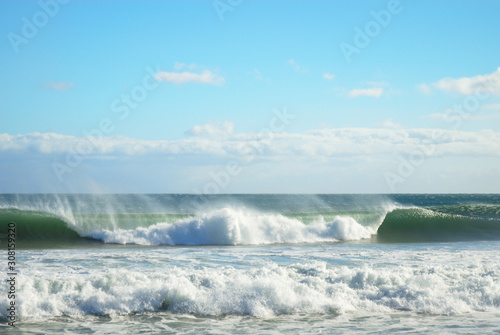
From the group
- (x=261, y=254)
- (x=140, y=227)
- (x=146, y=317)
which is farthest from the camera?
(x=140, y=227)

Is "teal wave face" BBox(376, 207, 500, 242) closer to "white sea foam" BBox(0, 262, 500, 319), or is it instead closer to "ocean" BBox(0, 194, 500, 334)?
"ocean" BBox(0, 194, 500, 334)

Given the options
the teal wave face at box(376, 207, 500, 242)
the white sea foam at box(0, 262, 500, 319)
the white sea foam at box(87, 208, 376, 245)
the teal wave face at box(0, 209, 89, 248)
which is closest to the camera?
the white sea foam at box(0, 262, 500, 319)

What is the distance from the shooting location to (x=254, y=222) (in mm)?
22734

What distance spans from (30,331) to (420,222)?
77.6ft

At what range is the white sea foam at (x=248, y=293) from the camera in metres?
9.62

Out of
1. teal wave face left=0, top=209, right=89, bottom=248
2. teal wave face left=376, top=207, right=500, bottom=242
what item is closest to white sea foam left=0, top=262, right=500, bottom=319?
teal wave face left=0, top=209, right=89, bottom=248

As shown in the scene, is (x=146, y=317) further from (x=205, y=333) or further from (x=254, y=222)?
(x=254, y=222)

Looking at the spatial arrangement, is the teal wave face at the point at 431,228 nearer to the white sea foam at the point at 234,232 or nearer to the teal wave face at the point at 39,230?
the white sea foam at the point at 234,232

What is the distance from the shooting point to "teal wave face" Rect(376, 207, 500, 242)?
23.7 m

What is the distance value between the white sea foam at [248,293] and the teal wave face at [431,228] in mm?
11795

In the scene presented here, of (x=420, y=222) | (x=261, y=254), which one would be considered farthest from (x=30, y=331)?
(x=420, y=222)

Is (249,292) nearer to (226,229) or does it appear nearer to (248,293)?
(248,293)

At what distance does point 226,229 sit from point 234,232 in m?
0.40

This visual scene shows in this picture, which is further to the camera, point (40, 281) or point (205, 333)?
point (40, 281)
